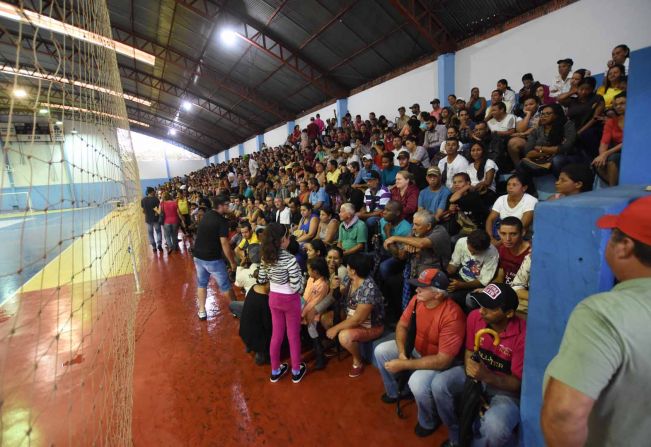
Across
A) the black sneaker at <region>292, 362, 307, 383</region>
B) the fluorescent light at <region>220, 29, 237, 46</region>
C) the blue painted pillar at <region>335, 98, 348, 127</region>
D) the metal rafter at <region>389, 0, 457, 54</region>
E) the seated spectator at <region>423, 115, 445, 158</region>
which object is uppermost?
the fluorescent light at <region>220, 29, 237, 46</region>

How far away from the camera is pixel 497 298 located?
1797 millimetres

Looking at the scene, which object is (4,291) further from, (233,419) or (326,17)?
(326,17)

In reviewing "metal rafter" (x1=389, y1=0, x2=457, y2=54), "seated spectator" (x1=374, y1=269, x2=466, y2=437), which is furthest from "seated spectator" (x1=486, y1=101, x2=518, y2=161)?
"metal rafter" (x1=389, y1=0, x2=457, y2=54)

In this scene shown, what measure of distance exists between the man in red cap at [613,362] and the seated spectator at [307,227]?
13.2ft

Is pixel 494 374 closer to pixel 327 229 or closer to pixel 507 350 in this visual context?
pixel 507 350

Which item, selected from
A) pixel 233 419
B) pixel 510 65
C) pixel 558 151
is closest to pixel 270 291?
pixel 233 419

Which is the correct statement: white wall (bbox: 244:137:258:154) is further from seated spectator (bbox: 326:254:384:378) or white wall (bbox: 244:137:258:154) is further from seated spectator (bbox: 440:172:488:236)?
seated spectator (bbox: 326:254:384:378)

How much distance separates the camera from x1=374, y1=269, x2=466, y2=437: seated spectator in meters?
2.09

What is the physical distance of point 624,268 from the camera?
0.98m

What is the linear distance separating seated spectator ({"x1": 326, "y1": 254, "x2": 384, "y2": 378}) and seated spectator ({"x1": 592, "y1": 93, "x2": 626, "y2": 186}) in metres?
2.55

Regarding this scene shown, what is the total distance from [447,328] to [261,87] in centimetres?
1470

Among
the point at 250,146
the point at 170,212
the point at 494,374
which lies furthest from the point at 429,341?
the point at 250,146

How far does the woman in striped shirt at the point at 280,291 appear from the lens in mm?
2613

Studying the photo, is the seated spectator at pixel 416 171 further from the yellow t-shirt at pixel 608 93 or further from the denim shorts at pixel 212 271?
the denim shorts at pixel 212 271
